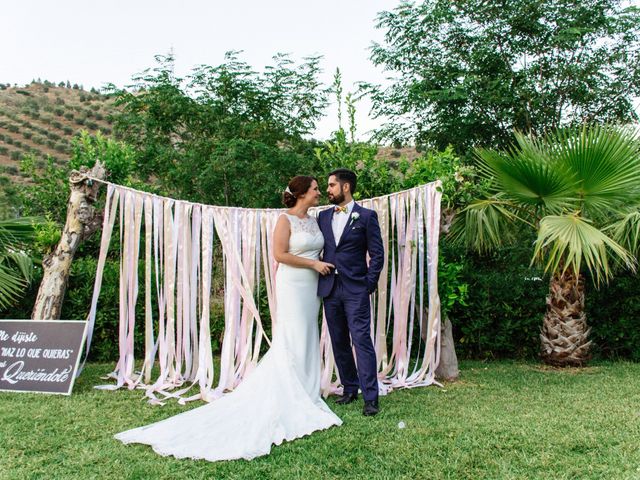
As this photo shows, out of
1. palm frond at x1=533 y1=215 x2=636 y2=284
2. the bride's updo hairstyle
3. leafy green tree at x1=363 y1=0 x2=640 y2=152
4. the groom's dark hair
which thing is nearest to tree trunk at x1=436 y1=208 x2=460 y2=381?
palm frond at x1=533 y1=215 x2=636 y2=284

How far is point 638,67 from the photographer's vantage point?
15.0 m

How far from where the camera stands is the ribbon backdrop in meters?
5.31

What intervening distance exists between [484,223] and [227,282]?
276cm

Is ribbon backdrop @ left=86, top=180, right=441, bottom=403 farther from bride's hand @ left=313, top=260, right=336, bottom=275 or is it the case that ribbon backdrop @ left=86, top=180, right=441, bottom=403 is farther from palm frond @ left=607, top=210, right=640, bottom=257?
palm frond @ left=607, top=210, right=640, bottom=257

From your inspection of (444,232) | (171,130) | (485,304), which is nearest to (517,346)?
(485,304)

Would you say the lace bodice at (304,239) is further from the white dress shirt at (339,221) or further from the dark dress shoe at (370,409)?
the dark dress shoe at (370,409)

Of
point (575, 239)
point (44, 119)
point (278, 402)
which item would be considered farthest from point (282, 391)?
point (44, 119)

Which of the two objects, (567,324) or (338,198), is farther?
(567,324)

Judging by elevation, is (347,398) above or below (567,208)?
below

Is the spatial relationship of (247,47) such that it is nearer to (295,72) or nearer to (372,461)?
(295,72)

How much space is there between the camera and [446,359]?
220 inches

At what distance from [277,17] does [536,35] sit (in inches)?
289

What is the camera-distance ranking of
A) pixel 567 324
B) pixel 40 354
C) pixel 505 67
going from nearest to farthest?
pixel 40 354, pixel 567 324, pixel 505 67

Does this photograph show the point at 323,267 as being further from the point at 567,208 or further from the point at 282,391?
the point at 567,208
